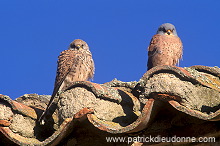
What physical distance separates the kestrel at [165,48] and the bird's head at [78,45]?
4.87 ft

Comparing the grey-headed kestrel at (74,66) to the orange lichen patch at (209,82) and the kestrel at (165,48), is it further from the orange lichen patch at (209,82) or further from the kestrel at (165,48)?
the orange lichen patch at (209,82)

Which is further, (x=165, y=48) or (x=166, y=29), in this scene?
(x=166, y=29)

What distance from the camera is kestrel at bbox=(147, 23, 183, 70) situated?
24.9 ft

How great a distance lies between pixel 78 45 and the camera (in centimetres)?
870

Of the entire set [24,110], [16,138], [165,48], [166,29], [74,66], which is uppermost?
[166,29]

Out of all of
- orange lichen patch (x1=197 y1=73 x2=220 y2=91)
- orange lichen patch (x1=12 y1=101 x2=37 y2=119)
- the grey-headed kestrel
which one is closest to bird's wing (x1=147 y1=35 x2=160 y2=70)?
the grey-headed kestrel

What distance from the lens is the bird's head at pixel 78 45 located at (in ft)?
28.4

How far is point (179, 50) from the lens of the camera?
775 cm

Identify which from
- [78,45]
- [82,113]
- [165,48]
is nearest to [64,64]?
[78,45]

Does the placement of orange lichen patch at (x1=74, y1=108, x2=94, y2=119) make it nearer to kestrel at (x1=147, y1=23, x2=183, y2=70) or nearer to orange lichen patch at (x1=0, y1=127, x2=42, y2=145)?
orange lichen patch at (x1=0, y1=127, x2=42, y2=145)

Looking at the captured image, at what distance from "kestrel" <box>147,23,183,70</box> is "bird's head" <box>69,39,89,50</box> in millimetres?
1484

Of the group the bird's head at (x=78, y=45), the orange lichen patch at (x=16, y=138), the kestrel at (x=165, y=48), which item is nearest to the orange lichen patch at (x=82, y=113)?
the orange lichen patch at (x=16, y=138)

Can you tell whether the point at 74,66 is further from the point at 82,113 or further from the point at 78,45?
the point at 82,113

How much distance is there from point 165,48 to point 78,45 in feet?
6.32
